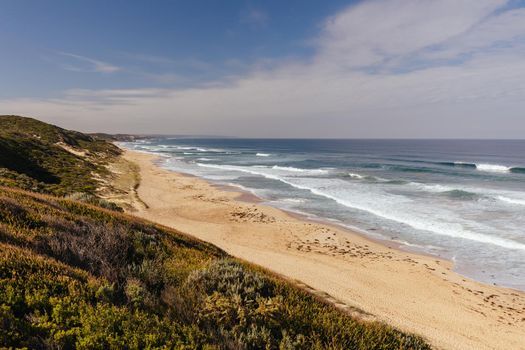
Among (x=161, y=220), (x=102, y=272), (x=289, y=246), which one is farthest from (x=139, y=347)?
→ (x=161, y=220)

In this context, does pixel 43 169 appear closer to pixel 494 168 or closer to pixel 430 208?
pixel 430 208

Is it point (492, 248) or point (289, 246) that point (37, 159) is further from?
point (492, 248)

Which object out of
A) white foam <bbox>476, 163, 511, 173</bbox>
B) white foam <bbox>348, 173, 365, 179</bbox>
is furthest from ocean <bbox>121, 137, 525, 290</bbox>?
white foam <bbox>476, 163, 511, 173</bbox>

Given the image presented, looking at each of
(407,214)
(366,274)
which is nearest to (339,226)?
(407,214)

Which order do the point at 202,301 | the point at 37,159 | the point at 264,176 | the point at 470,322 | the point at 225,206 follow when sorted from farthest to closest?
the point at 264,176
the point at 37,159
the point at 225,206
the point at 470,322
the point at 202,301

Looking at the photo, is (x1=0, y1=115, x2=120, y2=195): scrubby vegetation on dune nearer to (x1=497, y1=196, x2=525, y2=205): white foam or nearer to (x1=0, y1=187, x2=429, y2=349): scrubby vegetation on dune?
(x1=0, y1=187, x2=429, y2=349): scrubby vegetation on dune
